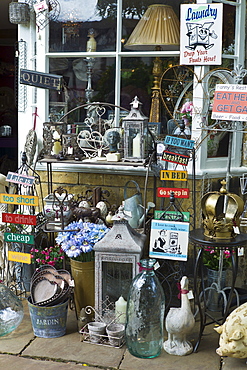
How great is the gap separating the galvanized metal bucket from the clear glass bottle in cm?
56

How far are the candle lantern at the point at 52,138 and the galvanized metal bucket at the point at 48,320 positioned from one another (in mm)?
1328

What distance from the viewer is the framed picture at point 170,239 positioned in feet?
12.2

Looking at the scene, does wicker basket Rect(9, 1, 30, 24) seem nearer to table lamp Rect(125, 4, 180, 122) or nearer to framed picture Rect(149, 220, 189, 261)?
table lamp Rect(125, 4, 180, 122)

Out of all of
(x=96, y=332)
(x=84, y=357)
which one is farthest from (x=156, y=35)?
(x=84, y=357)

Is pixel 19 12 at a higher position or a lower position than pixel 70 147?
higher

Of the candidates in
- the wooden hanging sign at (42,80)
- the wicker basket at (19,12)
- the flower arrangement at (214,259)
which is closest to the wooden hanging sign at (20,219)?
the wooden hanging sign at (42,80)

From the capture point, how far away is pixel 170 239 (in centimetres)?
377

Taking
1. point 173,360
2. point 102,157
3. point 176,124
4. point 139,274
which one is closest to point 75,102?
point 102,157

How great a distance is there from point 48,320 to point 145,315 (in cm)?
76

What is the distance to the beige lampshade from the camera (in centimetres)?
445

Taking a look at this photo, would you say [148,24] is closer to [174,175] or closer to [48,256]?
[174,175]

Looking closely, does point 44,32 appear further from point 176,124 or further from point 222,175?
point 222,175

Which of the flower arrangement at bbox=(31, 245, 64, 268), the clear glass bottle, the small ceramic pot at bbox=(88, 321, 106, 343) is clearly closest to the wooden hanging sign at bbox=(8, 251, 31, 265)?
the flower arrangement at bbox=(31, 245, 64, 268)

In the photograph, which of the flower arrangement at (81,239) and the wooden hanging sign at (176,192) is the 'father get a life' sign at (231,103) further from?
the flower arrangement at (81,239)
